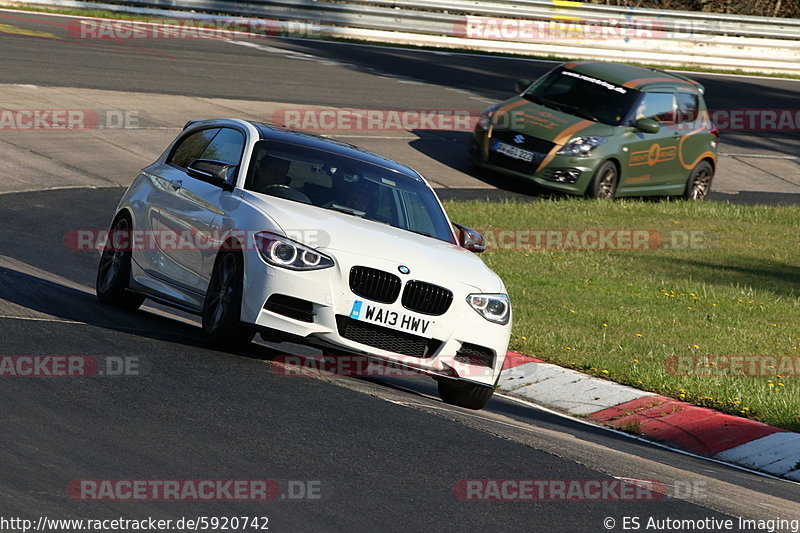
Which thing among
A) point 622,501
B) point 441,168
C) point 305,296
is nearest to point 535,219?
point 441,168

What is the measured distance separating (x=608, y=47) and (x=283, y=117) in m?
15.4

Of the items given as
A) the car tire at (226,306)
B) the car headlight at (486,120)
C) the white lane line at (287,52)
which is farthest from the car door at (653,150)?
the car tire at (226,306)

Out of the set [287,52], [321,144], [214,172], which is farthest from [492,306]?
[287,52]

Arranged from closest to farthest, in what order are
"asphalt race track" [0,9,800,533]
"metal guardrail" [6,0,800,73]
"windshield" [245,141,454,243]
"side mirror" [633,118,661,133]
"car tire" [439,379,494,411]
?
1. "asphalt race track" [0,9,800,533]
2. "car tire" [439,379,494,411]
3. "windshield" [245,141,454,243]
4. "side mirror" [633,118,661,133]
5. "metal guardrail" [6,0,800,73]

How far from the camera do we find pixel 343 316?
825 centimetres

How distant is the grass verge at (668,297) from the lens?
10781 mm

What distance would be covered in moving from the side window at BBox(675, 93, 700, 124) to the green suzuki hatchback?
17 mm

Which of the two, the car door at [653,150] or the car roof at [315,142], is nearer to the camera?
the car roof at [315,142]

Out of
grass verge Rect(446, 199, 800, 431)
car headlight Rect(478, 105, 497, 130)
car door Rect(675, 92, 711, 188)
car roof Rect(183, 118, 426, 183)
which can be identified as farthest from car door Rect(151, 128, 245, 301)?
car door Rect(675, 92, 711, 188)

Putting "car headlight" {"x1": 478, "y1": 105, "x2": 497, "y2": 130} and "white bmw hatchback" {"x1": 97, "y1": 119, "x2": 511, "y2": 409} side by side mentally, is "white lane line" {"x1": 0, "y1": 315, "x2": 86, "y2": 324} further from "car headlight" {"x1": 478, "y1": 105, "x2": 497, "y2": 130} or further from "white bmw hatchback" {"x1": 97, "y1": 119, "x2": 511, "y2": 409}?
"car headlight" {"x1": 478, "y1": 105, "x2": 497, "y2": 130}

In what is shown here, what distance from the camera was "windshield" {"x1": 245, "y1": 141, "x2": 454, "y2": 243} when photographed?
30.7 ft

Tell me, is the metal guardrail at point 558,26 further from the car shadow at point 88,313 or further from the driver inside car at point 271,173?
the driver inside car at point 271,173

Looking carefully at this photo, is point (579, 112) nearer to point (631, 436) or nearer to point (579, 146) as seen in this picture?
point (579, 146)

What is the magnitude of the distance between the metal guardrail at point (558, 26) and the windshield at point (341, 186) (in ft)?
73.5
